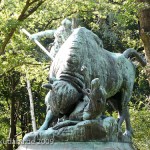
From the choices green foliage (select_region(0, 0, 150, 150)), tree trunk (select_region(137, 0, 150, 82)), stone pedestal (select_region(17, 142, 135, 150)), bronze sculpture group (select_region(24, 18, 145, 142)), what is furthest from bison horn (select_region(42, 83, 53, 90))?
A: tree trunk (select_region(137, 0, 150, 82))

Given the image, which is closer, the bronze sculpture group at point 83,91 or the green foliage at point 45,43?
the bronze sculpture group at point 83,91

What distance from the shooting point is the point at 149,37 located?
10992mm

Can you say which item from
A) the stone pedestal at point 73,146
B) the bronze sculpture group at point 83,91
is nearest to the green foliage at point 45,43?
the bronze sculpture group at point 83,91

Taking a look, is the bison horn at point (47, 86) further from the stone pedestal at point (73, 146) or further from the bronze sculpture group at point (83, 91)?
the stone pedestal at point (73, 146)

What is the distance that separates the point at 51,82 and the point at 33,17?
8.69 m

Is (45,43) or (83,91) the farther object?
(45,43)

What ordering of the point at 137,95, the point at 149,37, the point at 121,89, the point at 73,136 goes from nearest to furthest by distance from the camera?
1. the point at 73,136
2. the point at 121,89
3. the point at 149,37
4. the point at 137,95

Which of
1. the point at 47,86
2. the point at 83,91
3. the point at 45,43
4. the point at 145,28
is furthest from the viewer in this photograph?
the point at 45,43

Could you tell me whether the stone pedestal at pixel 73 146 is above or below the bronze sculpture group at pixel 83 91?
below

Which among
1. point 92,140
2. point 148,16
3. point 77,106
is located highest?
point 148,16

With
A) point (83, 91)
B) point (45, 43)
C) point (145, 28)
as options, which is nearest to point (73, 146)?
point (83, 91)

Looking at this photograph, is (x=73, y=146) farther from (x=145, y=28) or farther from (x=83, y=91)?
(x=145, y=28)

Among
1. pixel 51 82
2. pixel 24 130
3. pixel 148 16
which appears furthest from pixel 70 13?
pixel 51 82

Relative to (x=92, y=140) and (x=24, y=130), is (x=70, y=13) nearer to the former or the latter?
(x=24, y=130)
